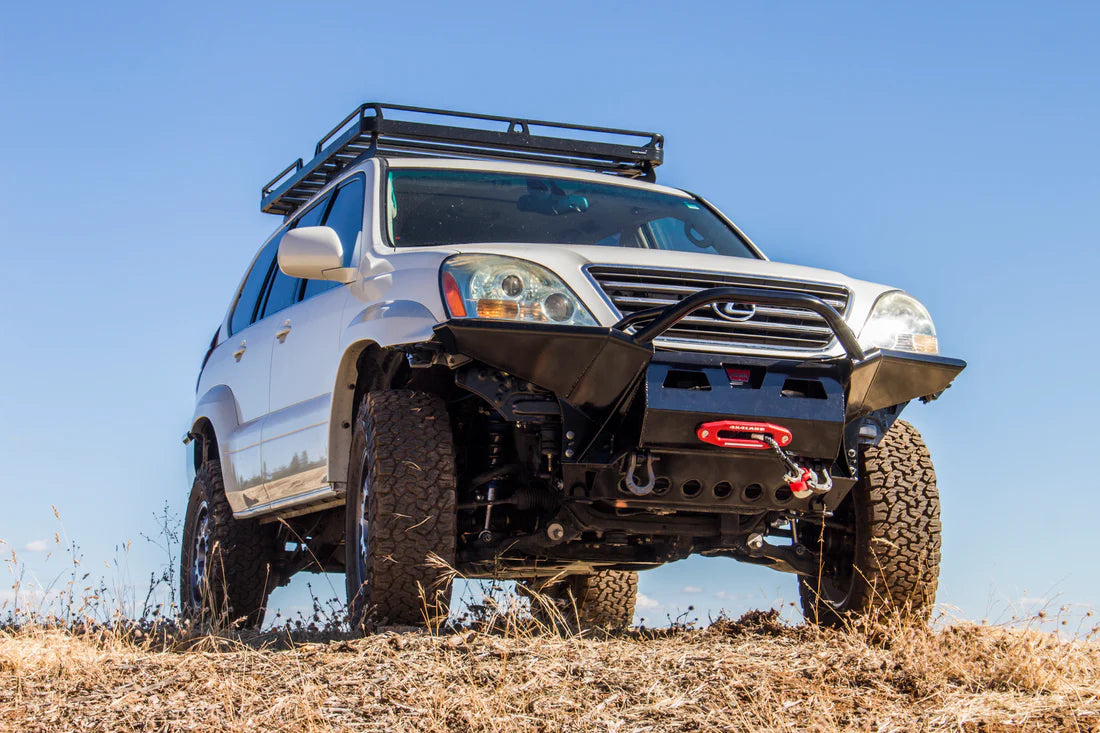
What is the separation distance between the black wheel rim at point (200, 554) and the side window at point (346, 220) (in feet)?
6.09

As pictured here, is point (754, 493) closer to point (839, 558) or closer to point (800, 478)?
point (800, 478)

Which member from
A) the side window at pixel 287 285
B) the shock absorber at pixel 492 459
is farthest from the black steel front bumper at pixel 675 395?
the side window at pixel 287 285

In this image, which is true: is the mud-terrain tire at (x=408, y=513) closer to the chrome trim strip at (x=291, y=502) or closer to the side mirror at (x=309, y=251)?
the side mirror at (x=309, y=251)

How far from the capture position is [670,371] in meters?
5.20

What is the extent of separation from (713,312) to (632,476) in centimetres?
72

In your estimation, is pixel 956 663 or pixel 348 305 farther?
pixel 348 305

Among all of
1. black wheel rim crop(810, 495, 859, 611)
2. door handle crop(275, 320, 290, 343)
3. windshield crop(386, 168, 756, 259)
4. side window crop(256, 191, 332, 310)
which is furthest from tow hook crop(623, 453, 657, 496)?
side window crop(256, 191, 332, 310)

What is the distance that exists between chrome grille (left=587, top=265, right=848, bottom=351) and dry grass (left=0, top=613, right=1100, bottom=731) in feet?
3.84

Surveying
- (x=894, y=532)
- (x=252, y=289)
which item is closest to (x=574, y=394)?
(x=894, y=532)

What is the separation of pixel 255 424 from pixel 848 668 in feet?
12.4

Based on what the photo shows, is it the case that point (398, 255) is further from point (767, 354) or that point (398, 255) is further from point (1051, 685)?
point (1051, 685)

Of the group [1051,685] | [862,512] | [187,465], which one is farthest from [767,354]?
[187,465]

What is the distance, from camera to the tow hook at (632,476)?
17.2ft

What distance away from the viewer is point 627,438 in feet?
17.2
